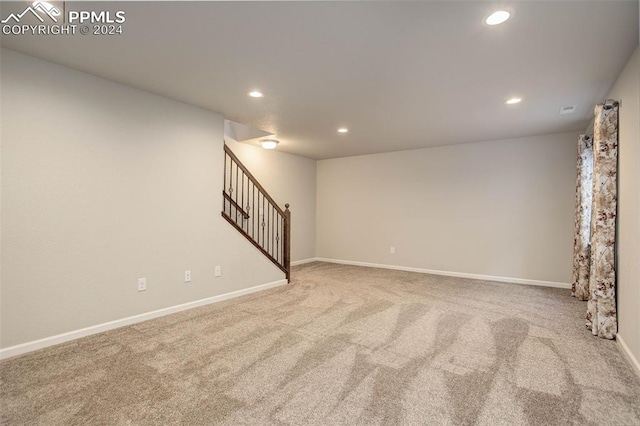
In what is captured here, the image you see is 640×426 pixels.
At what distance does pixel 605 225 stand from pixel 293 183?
5.02 m

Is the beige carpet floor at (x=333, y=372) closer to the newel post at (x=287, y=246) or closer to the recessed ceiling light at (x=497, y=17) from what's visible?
the newel post at (x=287, y=246)

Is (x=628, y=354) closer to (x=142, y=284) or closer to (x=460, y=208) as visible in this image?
(x=460, y=208)

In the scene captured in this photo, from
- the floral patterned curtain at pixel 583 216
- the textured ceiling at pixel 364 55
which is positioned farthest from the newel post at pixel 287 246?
the floral patterned curtain at pixel 583 216

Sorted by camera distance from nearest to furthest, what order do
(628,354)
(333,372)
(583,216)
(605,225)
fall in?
(333,372), (628,354), (605,225), (583,216)

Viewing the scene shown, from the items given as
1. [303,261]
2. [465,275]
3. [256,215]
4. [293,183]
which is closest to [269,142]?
[256,215]

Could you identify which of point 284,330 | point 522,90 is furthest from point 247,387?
point 522,90

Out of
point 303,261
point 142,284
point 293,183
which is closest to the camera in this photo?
point 142,284

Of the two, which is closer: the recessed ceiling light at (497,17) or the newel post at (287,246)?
the recessed ceiling light at (497,17)

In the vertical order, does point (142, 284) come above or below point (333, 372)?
above

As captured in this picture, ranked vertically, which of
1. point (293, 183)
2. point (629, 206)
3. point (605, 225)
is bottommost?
point (605, 225)

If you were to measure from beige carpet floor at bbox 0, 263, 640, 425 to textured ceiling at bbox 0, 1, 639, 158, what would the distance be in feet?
7.87

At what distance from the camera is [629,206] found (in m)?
2.44

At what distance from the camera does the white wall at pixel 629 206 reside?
7.40 feet

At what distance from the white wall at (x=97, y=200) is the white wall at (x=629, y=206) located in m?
4.01
